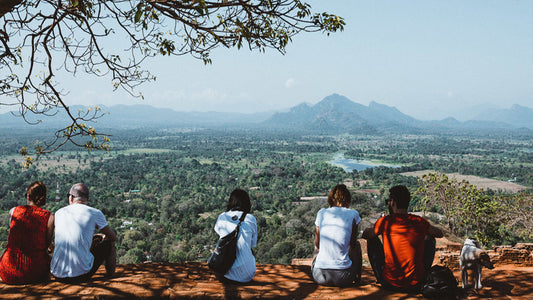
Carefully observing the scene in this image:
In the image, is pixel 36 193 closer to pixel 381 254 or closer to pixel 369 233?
pixel 369 233

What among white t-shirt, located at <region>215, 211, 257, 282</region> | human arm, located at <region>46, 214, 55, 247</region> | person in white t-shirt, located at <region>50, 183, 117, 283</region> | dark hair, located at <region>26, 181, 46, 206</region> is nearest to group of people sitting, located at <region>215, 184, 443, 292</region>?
white t-shirt, located at <region>215, 211, 257, 282</region>

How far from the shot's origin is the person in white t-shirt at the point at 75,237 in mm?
2779

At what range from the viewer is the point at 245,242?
2871 mm

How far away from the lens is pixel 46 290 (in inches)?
109

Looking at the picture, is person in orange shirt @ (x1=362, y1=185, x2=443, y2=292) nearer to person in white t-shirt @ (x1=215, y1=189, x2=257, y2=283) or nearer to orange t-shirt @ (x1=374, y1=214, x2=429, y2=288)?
orange t-shirt @ (x1=374, y1=214, x2=429, y2=288)

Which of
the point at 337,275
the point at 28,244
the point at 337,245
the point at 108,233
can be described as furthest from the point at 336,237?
the point at 28,244

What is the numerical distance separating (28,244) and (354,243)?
2762 mm

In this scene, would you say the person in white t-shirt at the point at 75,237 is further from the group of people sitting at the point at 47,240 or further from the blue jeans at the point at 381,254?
the blue jeans at the point at 381,254

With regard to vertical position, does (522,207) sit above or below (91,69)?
below

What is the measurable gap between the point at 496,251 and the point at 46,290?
733 cm

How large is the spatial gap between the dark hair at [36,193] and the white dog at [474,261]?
3.95 m

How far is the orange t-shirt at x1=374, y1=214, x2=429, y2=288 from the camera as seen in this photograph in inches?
106

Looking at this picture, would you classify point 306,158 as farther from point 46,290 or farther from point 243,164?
point 46,290

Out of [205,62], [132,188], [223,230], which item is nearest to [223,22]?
[205,62]
